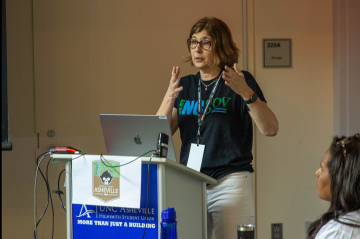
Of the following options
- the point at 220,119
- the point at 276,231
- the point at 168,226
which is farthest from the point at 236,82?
the point at 276,231

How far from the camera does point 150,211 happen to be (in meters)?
1.35

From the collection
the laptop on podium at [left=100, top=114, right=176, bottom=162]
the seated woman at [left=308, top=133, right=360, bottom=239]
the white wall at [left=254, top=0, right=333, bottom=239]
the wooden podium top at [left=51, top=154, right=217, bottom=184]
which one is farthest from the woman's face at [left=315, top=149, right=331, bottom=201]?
the white wall at [left=254, top=0, right=333, bottom=239]

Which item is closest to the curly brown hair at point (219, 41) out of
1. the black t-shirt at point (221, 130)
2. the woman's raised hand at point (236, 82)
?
the black t-shirt at point (221, 130)

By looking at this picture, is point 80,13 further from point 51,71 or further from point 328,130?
point 328,130

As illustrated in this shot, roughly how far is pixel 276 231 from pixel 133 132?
6.49 ft

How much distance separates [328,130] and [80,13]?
2.22 meters

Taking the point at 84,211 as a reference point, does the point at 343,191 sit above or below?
above

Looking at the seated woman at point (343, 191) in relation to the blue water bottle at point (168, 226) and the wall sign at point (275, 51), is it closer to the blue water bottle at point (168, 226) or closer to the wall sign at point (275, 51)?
the blue water bottle at point (168, 226)

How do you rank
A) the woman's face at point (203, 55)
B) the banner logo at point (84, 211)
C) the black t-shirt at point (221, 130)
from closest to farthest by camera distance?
the banner logo at point (84, 211) → the black t-shirt at point (221, 130) → the woman's face at point (203, 55)

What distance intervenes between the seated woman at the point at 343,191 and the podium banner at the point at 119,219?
575 mm

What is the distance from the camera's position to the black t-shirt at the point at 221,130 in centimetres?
179

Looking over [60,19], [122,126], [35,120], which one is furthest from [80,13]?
[122,126]

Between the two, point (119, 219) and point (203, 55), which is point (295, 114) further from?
point (119, 219)

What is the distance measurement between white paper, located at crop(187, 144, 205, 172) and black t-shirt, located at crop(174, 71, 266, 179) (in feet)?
0.09
